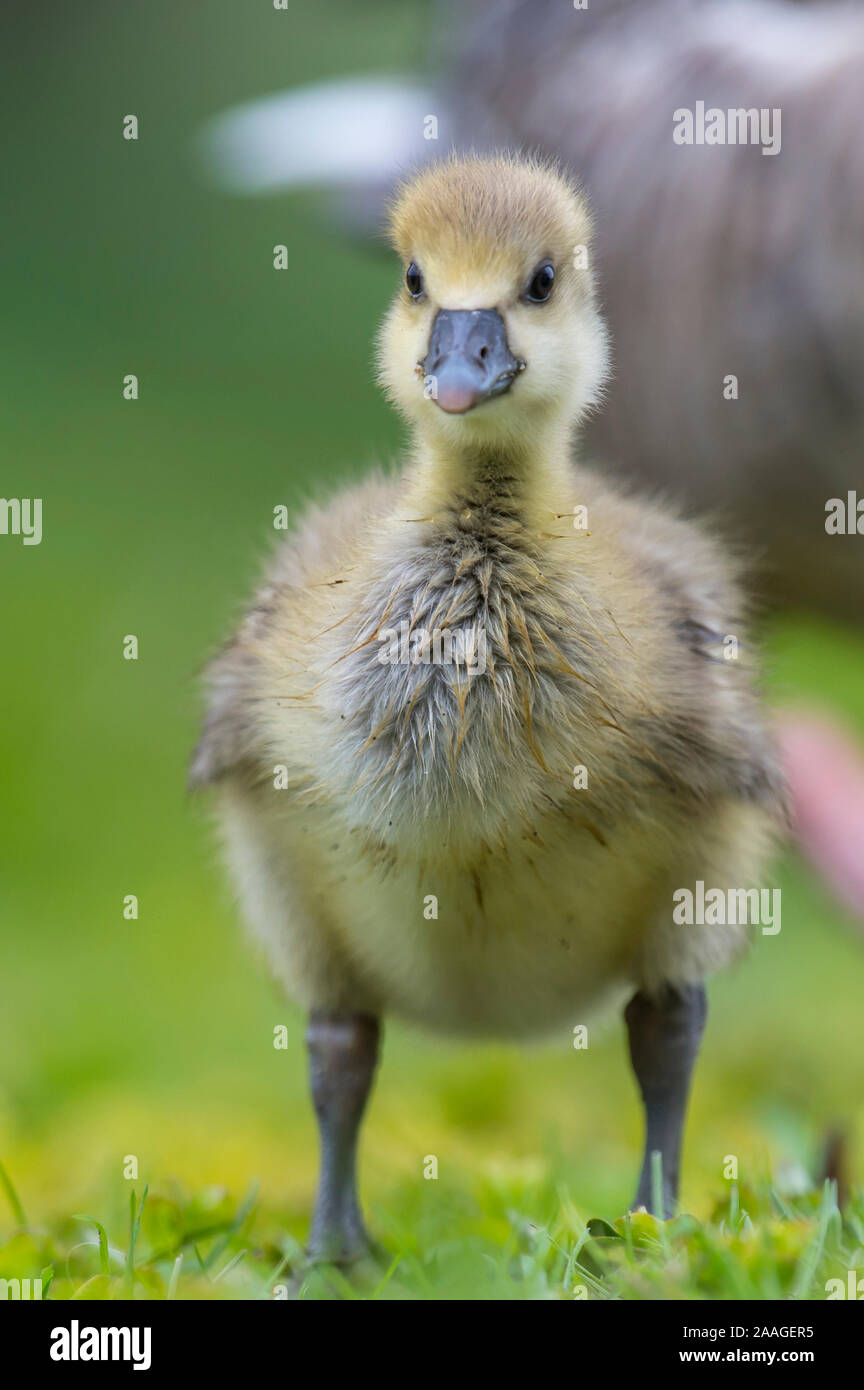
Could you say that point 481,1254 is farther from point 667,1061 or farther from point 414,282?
point 414,282

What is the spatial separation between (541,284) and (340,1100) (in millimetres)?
782

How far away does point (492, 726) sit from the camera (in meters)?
1.40

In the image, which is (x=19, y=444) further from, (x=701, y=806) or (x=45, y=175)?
(x=701, y=806)

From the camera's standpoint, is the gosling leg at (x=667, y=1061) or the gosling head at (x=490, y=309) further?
the gosling leg at (x=667, y=1061)

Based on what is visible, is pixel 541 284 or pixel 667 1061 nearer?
pixel 541 284

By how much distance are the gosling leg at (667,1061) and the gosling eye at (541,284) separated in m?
0.65

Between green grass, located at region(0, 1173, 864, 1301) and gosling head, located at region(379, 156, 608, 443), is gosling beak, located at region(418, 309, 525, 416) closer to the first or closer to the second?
gosling head, located at region(379, 156, 608, 443)

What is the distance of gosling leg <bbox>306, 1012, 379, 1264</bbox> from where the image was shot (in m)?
1.65

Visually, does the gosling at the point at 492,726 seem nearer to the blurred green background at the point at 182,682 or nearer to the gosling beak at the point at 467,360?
the gosling beak at the point at 467,360

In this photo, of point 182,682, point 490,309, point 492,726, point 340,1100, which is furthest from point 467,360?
point 340,1100

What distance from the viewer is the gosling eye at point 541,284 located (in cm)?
142

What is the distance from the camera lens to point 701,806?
151 cm

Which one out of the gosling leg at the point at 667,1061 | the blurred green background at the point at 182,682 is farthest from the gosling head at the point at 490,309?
the gosling leg at the point at 667,1061
